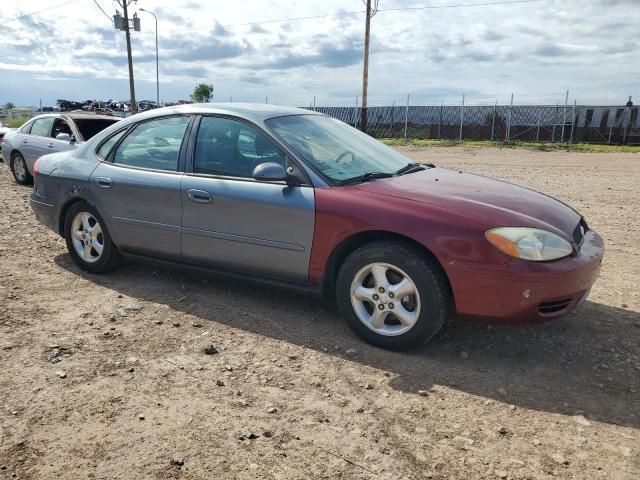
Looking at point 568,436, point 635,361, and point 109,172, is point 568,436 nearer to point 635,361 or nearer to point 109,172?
point 635,361

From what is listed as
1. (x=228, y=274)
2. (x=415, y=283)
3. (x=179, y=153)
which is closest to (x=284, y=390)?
(x=415, y=283)

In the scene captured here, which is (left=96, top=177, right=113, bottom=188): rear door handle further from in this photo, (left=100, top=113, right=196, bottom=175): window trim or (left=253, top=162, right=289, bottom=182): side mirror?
(left=253, top=162, right=289, bottom=182): side mirror

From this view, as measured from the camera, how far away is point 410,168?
4.66 meters

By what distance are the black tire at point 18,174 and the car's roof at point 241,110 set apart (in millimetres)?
7078

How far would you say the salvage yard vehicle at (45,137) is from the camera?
984cm

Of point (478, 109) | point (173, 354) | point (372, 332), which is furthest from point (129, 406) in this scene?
point (478, 109)

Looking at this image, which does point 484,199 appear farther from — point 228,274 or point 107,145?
point 107,145

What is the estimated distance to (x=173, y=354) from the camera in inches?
145

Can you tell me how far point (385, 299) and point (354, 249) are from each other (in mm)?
410

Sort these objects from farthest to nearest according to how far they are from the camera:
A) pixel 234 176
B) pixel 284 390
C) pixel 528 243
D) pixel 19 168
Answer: pixel 19 168 < pixel 234 176 < pixel 528 243 < pixel 284 390

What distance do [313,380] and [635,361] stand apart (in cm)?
205

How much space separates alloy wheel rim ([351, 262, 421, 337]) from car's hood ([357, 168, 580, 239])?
A: 1.65 feet

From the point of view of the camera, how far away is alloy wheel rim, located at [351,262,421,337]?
11.8ft

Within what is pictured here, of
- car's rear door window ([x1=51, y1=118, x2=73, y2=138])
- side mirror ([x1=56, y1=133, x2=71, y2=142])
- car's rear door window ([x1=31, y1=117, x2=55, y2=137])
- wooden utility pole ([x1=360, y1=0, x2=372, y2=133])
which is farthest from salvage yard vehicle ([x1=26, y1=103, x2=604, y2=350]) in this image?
wooden utility pole ([x1=360, y1=0, x2=372, y2=133])
